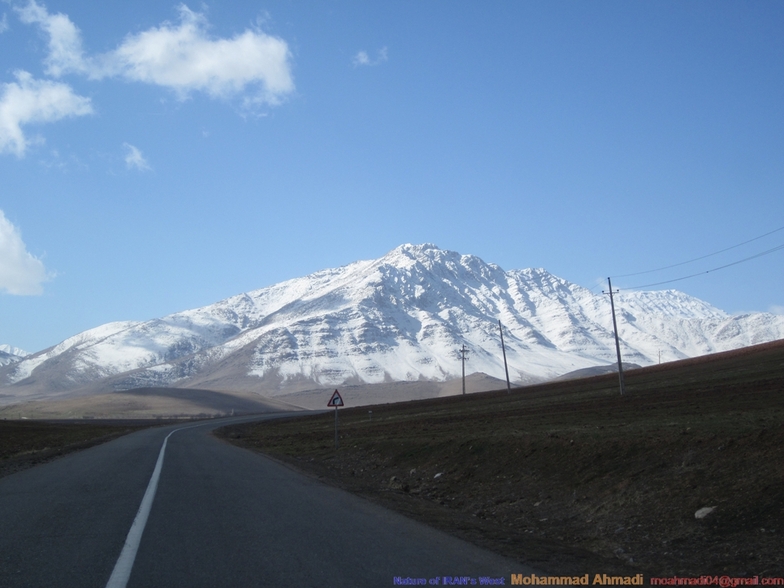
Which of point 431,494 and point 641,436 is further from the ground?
point 641,436

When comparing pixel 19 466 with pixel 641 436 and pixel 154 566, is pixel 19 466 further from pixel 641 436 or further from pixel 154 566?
pixel 641 436

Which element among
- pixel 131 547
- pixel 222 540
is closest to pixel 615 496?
pixel 222 540

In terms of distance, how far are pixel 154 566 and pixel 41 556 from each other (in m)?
1.77

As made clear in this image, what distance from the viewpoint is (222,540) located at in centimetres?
966

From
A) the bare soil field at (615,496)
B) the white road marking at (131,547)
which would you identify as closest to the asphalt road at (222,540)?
the white road marking at (131,547)

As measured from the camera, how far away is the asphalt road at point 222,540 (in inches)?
313

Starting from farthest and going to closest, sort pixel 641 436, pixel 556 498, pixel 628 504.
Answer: pixel 641 436 → pixel 556 498 → pixel 628 504

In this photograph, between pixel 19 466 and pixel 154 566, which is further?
pixel 19 466

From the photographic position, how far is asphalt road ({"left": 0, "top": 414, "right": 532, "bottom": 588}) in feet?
26.0

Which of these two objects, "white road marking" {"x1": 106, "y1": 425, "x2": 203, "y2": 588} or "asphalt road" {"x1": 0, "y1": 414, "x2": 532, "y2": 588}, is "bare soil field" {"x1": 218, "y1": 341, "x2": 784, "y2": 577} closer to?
"asphalt road" {"x1": 0, "y1": 414, "x2": 532, "y2": 588}

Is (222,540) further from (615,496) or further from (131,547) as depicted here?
(615,496)

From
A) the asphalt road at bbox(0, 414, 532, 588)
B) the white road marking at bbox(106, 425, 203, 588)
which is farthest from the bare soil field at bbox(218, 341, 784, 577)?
the white road marking at bbox(106, 425, 203, 588)

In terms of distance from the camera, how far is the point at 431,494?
17.1 meters

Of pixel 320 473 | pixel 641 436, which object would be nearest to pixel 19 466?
pixel 320 473
